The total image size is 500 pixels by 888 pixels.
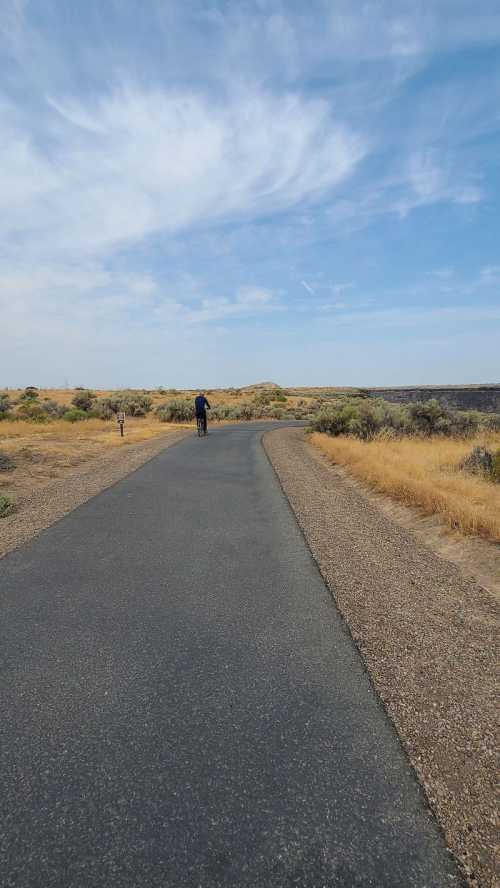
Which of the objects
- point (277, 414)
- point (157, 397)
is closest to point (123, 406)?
point (277, 414)

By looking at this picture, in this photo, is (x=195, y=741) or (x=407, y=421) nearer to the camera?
(x=195, y=741)

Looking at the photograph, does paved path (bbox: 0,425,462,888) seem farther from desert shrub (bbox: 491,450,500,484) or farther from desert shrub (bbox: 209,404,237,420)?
desert shrub (bbox: 209,404,237,420)

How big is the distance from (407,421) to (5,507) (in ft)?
59.7

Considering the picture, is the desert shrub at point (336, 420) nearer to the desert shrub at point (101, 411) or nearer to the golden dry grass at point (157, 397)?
the desert shrub at point (101, 411)

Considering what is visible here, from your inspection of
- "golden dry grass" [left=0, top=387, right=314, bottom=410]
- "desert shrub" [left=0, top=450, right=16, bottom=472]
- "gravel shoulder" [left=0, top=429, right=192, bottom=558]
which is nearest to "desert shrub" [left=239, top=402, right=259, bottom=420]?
"golden dry grass" [left=0, top=387, right=314, bottom=410]

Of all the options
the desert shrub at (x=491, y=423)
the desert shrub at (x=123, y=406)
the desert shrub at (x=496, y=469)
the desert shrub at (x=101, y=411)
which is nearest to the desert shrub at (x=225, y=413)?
the desert shrub at (x=123, y=406)

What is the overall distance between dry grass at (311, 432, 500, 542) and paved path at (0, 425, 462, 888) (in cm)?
349

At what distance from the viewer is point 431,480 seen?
10516 millimetres

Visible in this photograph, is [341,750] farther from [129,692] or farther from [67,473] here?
[67,473]

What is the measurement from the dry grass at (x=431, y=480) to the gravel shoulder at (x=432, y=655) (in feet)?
3.46

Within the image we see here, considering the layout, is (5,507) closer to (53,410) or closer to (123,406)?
(53,410)

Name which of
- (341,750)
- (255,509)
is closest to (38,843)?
(341,750)

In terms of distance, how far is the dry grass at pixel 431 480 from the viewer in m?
7.57

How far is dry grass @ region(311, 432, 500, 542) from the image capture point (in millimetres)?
7570
